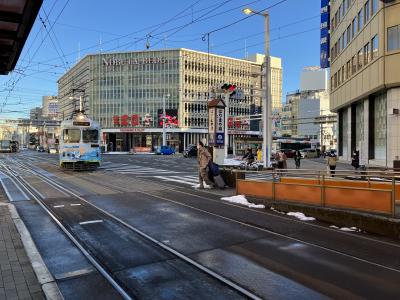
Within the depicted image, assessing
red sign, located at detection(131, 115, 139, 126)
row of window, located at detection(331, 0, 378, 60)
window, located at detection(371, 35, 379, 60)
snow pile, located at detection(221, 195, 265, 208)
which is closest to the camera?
snow pile, located at detection(221, 195, 265, 208)

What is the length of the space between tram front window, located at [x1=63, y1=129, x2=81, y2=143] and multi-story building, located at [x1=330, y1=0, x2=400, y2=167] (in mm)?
20805

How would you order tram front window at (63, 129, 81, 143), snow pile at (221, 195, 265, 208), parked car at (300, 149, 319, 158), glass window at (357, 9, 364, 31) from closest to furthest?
snow pile at (221, 195, 265, 208), tram front window at (63, 129, 81, 143), glass window at (357, 9, 364, 31), parked car at (300, 149, 319, 158)

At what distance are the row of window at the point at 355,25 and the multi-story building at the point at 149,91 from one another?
173 ft

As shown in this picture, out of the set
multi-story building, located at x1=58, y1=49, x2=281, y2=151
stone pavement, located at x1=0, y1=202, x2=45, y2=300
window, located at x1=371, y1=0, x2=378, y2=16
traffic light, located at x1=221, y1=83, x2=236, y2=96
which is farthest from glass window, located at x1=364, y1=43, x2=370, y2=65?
multi-story building, located at x1=58, y1=49, x2=281, y2=151

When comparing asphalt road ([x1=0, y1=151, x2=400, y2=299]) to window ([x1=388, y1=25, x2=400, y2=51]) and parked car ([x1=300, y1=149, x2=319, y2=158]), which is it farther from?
parked car ([x1=300, y1=149, x2=319, y2=158])

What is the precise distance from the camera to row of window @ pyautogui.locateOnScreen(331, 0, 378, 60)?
3341cm

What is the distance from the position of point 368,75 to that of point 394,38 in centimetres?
466

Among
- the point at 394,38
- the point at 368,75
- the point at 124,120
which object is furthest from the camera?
the point at 124,120

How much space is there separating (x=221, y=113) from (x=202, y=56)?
8839 centimetres

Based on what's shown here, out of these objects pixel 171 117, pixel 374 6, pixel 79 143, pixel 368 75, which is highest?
pixel 374 6

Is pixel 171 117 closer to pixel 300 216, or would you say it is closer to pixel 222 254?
pixel 300 216

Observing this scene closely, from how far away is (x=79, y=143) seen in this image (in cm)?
2669

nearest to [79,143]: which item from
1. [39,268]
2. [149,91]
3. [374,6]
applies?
[39,268]

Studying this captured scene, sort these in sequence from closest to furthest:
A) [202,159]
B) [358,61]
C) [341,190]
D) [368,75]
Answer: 1. [341,190]
2. [202,159]
3. [368,75]
4. [358,61]
